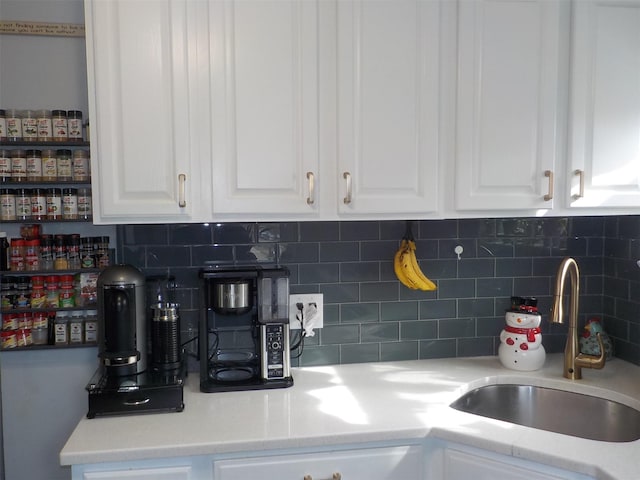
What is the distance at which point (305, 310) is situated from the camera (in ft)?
6.72

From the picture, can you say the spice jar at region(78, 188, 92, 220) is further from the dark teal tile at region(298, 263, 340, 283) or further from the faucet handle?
the faucet handle

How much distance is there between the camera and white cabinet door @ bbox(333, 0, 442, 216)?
1686mm

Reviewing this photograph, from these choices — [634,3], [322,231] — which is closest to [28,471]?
[322,231]

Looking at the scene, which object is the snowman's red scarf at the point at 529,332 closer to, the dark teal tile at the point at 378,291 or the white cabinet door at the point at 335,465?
the dark teal tile at the point at 378,291

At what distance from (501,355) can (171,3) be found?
5.30 ft

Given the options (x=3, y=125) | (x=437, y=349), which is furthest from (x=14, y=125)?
(x=437, y=349)

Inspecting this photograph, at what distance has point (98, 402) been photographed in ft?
5.17

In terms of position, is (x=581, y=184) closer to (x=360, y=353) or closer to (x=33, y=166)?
→ (x=360, y=353)

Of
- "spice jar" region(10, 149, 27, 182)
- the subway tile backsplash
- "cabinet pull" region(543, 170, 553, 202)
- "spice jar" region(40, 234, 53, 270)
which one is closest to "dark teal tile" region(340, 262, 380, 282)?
the subway tile backsplash

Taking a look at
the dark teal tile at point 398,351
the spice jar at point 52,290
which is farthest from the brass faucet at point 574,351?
the spice jar at point 52,290

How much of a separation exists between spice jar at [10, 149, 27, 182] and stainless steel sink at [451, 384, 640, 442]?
5.21 feet

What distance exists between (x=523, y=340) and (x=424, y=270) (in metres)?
0.43

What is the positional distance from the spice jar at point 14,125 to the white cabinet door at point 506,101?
1.42 meters

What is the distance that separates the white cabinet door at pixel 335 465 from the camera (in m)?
1.47
